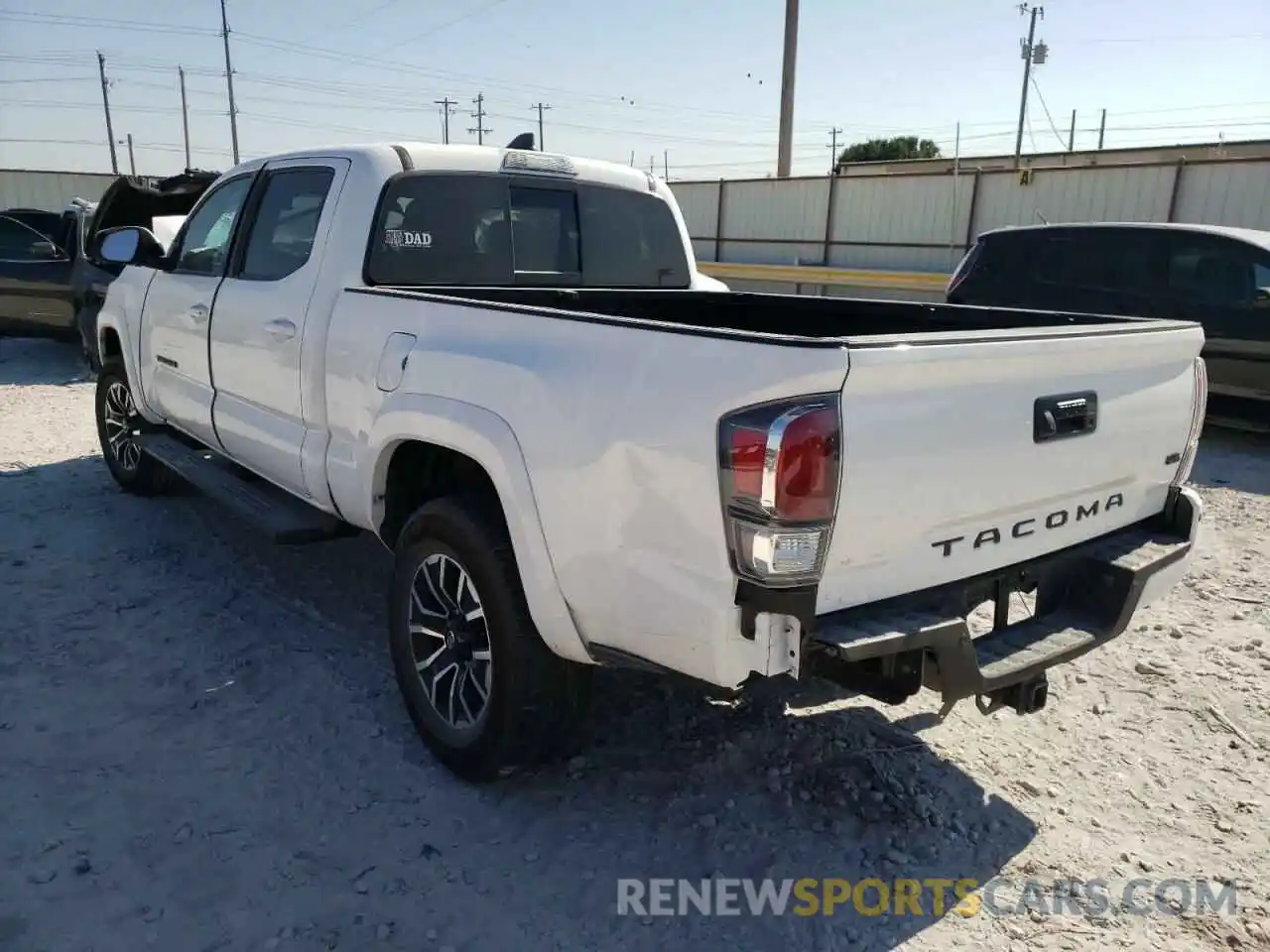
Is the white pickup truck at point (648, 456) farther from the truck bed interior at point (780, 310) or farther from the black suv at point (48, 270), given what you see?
the black suv at point (48, 270)

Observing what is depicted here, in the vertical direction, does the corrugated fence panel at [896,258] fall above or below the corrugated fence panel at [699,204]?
below

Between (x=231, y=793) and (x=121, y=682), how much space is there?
3.38 ft

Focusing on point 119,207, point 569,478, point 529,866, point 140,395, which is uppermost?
point 119,207

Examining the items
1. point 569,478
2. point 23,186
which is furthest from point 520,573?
point 23,186

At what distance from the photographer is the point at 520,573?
2740 millimetres

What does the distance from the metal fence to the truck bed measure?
41.3ft

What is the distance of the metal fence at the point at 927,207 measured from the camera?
1559 cm

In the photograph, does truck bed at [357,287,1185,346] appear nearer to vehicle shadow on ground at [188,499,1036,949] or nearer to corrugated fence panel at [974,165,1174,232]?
vehicle shadow on ground at [188,499,1036,949]

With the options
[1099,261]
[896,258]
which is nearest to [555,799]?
[1099,261]

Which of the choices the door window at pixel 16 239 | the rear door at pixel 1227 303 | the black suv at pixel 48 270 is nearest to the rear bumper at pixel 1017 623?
the rear door at pixel 1227 303

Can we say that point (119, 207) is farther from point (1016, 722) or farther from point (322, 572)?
point (1016, 722)

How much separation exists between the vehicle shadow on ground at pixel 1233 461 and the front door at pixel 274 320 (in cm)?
626

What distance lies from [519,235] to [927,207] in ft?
56.2

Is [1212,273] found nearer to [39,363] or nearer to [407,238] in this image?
[407,238]
